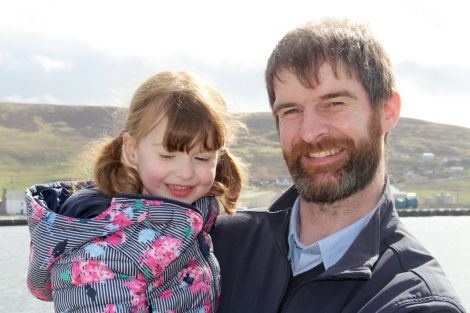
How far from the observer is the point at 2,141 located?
12962 centimetres

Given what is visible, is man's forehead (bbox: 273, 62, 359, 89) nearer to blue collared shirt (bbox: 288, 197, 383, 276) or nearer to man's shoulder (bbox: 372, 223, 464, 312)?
blue collared shirt (bbox: 288, 197, 383, 276)

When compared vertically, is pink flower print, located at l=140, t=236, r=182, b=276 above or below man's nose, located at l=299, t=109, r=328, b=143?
below

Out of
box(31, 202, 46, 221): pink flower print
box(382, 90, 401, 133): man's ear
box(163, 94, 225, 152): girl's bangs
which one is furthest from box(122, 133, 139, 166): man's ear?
box(382, 90, 401, 133): man's ear

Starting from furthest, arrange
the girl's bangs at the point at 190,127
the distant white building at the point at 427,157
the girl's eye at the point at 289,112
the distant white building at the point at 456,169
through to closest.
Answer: the distant white building at the point at 427,157 < the distant white building at the point at 456,169 < the girl's bangs at the point at 190,127 < the girl's eye at the point at 289,112

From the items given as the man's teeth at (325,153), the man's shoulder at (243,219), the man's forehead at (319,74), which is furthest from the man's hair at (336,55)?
the man's shoulder at (243,219)

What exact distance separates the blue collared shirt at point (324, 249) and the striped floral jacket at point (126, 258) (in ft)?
1.17

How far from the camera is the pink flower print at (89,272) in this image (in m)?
2.61

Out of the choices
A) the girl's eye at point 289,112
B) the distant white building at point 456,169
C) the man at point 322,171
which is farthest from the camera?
the distant white building at point 456,169

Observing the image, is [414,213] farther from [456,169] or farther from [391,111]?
[391,111]

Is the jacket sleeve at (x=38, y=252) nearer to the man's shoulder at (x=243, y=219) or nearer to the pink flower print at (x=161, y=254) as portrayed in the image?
the pink flower print at (x=161, y=254)

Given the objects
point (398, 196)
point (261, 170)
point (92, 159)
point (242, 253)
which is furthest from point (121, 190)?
point (261, 170)

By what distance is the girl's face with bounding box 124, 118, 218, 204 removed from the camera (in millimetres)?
2982

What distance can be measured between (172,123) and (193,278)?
0.66 m

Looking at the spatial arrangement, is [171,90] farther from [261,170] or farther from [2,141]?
[2,141]
